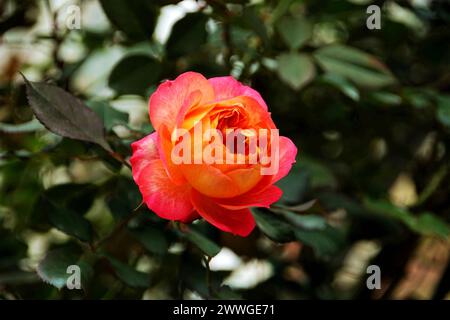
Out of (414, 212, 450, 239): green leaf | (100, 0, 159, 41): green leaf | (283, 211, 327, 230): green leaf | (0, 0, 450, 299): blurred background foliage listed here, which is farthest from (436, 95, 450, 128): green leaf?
(100, 0, 159, 41): green leaf

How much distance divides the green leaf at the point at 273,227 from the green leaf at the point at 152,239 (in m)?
0.09

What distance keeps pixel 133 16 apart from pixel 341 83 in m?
0.21

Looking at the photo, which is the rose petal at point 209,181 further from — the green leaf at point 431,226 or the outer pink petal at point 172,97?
the green leaf at point 431,226

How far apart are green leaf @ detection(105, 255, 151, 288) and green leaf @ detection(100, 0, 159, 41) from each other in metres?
0.21

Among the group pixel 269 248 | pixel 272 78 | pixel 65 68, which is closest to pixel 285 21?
pixel 272 78

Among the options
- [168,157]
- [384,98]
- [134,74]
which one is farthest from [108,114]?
[384,98]

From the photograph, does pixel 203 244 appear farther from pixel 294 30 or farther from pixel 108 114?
pixel 294 30

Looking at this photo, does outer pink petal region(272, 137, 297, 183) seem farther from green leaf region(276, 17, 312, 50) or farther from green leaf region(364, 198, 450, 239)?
green leaf region(364, 198, 450, 239)

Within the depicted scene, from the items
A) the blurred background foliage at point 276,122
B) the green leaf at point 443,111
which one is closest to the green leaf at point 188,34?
the blurred background foliage at point 276,122

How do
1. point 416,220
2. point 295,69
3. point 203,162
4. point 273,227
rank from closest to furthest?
point 203,162 → point 273,227 → point 295,69 → point 416,220

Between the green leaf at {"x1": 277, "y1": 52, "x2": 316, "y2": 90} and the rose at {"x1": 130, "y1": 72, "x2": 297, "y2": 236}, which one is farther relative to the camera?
the green leaf at {"x1": 277, "y1": 52, "x2": 316, "y2": 90}

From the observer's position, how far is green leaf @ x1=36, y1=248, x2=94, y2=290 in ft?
1.37

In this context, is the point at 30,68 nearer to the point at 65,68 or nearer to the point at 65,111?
the point at 65,68

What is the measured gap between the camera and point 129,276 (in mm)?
485
